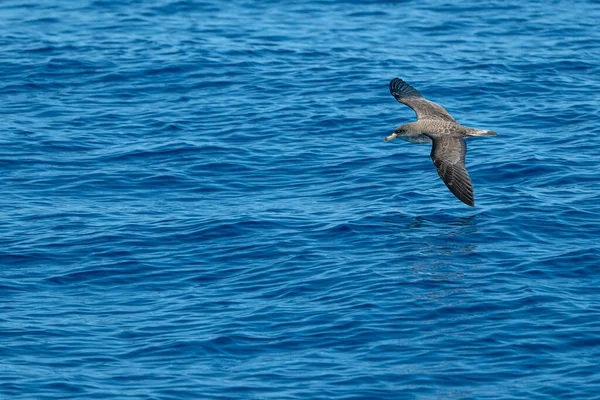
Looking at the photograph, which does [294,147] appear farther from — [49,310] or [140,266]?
[49,310]

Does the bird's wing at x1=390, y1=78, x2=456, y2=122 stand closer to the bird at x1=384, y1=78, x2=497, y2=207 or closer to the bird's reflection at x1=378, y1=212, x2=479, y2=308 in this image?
the bird at x1=384, y1=78, x2=497, y2=207

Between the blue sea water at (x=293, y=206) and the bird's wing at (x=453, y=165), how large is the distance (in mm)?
618

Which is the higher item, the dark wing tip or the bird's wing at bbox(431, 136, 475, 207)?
the dark wing tip

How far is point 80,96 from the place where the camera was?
87.1 feet

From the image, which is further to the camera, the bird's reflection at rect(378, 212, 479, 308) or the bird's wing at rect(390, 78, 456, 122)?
the bird's wing at rect(390, 78, 456, 122)

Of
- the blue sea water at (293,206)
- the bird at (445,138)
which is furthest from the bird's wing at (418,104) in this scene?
the blue sea water at (293,206)

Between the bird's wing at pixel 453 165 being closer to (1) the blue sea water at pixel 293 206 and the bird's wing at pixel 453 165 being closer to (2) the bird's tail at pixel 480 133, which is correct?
(2) the bird's tail at pixel 480 133

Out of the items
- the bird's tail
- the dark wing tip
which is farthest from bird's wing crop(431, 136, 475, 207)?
the dark wing tip

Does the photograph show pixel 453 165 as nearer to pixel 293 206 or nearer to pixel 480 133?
pixel 480 133

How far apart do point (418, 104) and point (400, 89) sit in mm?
916

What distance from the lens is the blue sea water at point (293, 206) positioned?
1386cm

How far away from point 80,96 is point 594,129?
1252cm

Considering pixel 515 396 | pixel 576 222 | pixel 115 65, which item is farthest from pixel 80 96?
pixel 515 396

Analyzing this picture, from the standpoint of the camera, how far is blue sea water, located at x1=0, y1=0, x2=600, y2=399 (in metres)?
13.9
